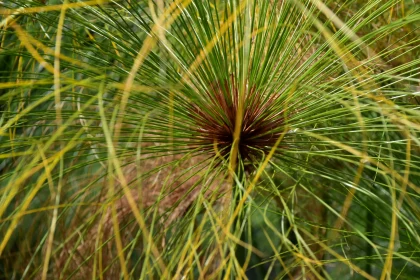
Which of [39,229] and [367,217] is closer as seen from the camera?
[367,217]

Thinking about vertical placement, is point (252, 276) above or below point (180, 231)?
below

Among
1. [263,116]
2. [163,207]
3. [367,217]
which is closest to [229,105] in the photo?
[263,116]

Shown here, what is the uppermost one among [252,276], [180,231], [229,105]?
[229,105]

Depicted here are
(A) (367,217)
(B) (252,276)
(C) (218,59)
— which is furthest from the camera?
(B) (252,276)

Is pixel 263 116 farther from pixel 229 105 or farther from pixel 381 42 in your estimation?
pixel 381 42

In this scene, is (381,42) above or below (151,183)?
above

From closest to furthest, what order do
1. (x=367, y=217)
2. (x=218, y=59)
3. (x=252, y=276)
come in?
(x=218, y=59)
(x=367, y=217)
(x=252, y=276)

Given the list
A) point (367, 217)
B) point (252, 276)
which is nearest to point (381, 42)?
point (367, 217)

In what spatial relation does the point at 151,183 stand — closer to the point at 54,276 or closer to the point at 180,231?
the point at 54,276

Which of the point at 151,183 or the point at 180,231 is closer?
the point at 180,231
